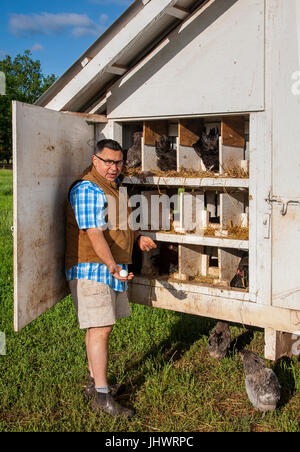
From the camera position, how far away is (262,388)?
11.5 ft

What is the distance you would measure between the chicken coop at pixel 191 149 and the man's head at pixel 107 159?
32 cm

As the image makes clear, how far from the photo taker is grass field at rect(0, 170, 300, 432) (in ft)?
11.5

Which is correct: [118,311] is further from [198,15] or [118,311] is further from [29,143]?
[198,15]

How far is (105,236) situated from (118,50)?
1.38 metres

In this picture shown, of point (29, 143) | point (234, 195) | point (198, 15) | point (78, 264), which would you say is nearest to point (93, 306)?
point (78, 264)

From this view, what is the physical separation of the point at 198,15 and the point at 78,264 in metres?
2.05

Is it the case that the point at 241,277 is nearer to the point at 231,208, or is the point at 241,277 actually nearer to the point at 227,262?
the point at 227,262

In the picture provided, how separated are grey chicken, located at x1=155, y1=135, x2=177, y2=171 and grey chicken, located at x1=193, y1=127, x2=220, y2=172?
0.23 metres

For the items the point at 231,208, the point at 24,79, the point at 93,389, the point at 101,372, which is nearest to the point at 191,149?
the point at 231,208

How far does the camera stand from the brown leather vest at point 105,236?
3.53 meters

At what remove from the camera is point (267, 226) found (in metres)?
3.52

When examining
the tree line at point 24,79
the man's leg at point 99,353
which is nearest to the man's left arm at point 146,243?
the man's leg at point 99,353

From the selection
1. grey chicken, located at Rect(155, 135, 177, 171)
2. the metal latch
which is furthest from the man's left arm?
the metal latch

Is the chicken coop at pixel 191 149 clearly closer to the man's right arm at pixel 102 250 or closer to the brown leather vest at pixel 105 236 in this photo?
the brown leather vest at pixel 105 236
